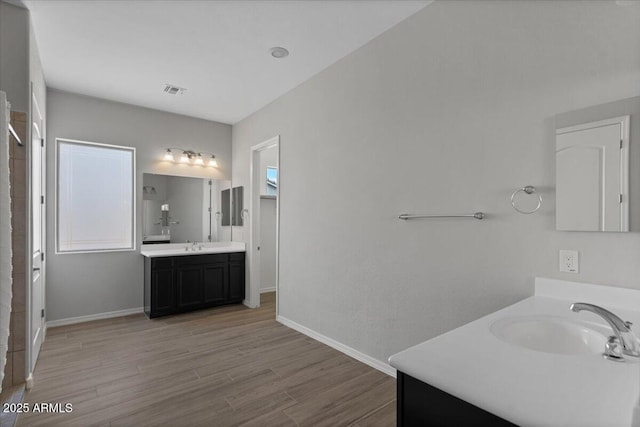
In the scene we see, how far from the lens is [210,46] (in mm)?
2869

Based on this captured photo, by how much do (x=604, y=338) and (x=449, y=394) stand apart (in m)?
0.74

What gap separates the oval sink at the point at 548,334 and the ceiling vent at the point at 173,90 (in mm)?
3854

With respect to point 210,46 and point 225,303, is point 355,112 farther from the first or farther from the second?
point 225,303

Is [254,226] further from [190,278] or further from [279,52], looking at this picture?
[279,52]

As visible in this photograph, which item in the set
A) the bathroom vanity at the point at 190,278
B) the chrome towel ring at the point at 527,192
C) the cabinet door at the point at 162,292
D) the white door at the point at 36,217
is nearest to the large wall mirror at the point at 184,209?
Result: the bathroom vanity at the point at 190,278

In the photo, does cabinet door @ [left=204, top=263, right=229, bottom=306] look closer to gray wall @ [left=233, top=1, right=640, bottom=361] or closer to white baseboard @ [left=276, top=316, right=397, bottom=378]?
white baseboard @ [left=276, top=316, right=397, bottom=378]

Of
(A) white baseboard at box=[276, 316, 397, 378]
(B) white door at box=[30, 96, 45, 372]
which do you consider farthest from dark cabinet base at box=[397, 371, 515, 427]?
(B) white door at box=[30, 96, 45, 372]

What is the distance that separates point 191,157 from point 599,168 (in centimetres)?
457

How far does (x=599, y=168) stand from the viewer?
5.02ft

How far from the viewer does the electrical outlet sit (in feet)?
5.32

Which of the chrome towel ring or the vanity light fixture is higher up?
the vanity light fixture

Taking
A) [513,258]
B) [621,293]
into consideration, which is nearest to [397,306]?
[513,258]

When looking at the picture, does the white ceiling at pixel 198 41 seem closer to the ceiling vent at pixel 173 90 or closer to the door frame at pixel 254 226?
the ceiling vent at pixel 173 90

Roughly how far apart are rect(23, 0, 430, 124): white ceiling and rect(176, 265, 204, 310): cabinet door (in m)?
2.18
